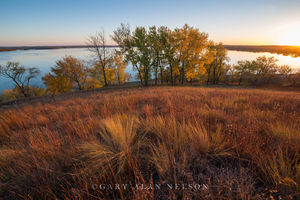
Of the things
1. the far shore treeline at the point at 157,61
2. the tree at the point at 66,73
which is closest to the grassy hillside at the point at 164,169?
the far shore treeline at the point at 157,61

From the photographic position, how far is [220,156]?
1.70 metres

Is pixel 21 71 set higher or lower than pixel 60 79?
higher

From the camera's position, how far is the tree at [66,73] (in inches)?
1120

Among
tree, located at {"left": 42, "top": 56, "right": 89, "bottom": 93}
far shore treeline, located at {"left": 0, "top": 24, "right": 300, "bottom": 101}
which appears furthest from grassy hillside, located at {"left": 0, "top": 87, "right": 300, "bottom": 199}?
tree, located at {"left": 42, "top": 56, "right": 89, "bottom": 93}

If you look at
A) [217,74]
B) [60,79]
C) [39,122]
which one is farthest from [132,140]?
[217,74]

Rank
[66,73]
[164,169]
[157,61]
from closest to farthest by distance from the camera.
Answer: [164,169] → [157,61] → [66,73]

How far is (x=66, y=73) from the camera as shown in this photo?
28.8 m

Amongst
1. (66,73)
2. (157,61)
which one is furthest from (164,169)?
(66,73)

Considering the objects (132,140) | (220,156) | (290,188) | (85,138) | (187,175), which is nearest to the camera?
(290,188)

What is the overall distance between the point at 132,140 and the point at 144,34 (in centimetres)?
2130

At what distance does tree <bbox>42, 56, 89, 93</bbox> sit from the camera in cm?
2845

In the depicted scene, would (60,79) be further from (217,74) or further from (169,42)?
(217,74)

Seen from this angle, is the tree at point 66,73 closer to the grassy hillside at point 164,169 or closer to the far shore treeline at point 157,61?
the far shore treeline at point 157,61

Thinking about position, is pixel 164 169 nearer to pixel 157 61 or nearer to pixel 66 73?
pixel 157 61
